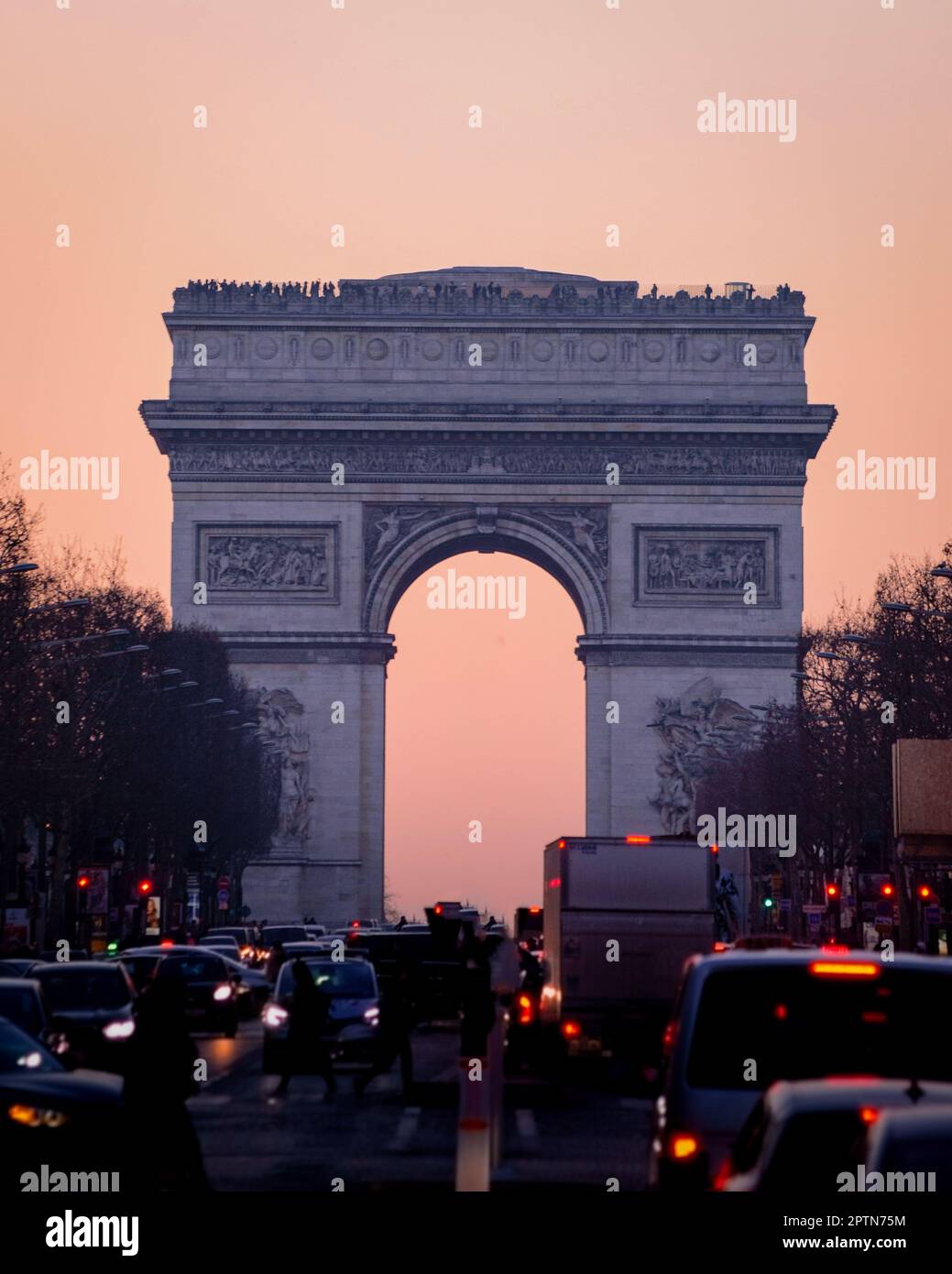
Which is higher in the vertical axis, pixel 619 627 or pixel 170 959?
pixel 619 627

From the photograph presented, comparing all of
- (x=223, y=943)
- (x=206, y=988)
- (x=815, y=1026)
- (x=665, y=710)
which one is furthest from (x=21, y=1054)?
(x=665, y=710)

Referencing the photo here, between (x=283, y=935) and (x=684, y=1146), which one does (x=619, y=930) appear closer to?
(x=684, y=1146)

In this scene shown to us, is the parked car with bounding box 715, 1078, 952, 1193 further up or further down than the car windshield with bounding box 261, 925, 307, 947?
further up

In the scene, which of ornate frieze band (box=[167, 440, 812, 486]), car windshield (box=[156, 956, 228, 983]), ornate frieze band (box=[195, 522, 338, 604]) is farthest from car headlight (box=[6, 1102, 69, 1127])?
ornate frieze band (box=[167, 440, 812, 486])

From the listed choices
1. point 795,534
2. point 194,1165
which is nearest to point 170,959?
point 194,1165

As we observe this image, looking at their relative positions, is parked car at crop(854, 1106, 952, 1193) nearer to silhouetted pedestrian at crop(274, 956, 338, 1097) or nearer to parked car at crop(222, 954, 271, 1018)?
silhouetted pedestrian at crop(274, 956, 338, 1097)
